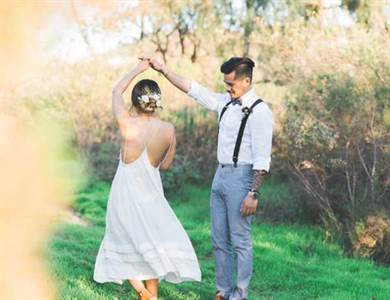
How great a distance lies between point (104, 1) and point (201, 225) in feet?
29.5

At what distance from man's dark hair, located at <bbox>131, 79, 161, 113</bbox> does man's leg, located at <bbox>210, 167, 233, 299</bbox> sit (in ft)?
2.85

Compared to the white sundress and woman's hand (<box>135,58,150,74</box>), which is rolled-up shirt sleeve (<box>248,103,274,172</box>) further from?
woman's hand (<box>135,58,150,74</box>)

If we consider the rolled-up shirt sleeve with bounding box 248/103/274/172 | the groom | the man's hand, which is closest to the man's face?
the groom

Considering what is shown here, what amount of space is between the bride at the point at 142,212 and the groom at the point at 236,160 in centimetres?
40

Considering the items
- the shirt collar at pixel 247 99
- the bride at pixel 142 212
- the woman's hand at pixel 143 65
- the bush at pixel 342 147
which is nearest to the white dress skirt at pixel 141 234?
the bride at pixel 142 212

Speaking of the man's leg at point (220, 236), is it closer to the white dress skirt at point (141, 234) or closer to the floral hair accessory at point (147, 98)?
the white dress skirt at point (141, 234)

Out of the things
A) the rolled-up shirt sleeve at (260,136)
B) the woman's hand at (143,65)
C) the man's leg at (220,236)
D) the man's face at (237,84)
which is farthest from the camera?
the man's leg at (220,236)

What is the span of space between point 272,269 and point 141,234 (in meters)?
2.73

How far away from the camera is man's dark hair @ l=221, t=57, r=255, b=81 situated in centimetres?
520

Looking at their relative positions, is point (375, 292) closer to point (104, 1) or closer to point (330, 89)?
point (330, 89)

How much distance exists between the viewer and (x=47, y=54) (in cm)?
125

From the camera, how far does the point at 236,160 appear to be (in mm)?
5293

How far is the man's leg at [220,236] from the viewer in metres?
5.53

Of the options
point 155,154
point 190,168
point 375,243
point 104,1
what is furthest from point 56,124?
point 190,168
